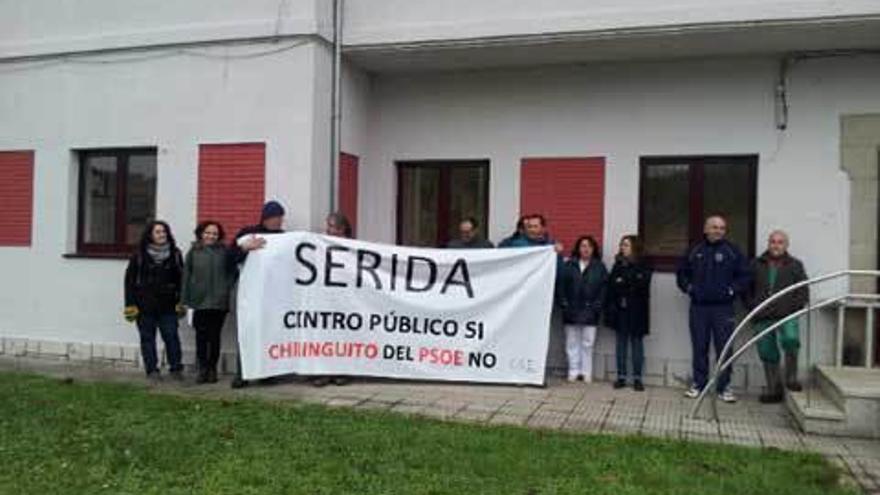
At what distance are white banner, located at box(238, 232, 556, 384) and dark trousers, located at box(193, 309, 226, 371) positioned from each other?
0.40 metres

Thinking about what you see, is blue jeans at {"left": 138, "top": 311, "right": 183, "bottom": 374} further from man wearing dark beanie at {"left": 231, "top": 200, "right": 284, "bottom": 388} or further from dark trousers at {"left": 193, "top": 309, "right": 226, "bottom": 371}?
man wearing dark beanie at {"left": 231, "top": 200, "right": 284, "bottom": 388}

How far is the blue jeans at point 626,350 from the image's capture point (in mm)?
9462

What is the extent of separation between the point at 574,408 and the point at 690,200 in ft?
→ 9.80

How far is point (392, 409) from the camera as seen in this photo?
314 inches

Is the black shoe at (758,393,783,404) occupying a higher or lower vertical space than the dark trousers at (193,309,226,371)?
lower

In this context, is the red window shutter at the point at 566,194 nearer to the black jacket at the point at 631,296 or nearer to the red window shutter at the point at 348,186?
the black jacket at the point at 631,296

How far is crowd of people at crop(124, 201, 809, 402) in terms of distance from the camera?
8938 millimetres

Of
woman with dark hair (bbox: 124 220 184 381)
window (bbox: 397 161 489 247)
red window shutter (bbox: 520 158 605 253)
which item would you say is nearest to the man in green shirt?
red window shutter (bbox: 520 158 605 253)

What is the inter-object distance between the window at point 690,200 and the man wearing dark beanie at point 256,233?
157 inches

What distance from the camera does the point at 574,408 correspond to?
826 cm

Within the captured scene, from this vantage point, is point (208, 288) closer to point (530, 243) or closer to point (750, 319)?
point (530, 243)

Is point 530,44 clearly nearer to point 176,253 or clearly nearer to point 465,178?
point 465,178

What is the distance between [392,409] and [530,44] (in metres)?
4.12

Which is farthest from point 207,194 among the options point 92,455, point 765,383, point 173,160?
point 765,383
